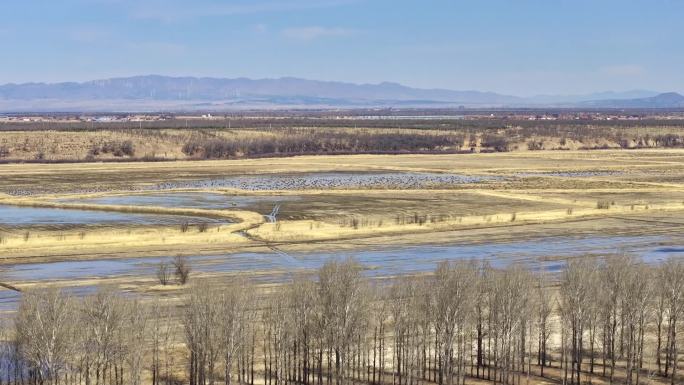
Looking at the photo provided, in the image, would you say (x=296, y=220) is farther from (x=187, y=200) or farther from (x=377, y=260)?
(x=187, y=200)

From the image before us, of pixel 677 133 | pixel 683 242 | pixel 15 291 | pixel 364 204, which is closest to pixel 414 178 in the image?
pixel 364 204

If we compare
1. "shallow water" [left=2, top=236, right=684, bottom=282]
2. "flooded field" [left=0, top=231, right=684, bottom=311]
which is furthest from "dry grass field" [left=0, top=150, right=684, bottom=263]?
"flooded field" [left=0, top=231, right=684, bottom=311]

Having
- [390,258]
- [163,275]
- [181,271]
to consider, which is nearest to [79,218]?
[163,275]

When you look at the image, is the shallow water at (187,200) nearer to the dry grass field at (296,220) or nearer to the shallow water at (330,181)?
the dry grass field at (296,220)

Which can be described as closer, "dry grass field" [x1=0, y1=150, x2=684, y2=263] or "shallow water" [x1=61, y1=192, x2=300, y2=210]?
"dry grass field" [x1=0, y1=150, x2=684, y2=263]

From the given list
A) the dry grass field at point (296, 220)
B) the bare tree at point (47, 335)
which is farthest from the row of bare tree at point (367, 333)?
the dry grass field at point (296, 220)

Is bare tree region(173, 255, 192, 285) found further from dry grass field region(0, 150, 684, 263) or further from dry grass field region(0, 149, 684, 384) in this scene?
dry grass field region(0, 150, 684, 263)
